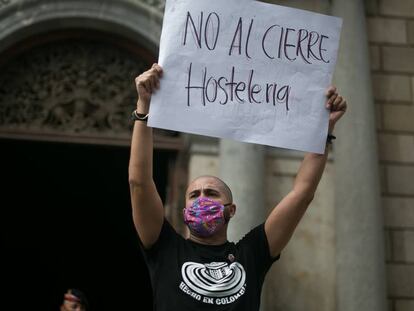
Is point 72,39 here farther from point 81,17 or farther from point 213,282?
point 213,282

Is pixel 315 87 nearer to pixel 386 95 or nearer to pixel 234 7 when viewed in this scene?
pixel 234 7

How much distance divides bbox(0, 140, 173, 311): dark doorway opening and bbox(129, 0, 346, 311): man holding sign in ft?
14.9

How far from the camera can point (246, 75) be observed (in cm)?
303

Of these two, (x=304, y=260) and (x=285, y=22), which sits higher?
(x=285, y=22)

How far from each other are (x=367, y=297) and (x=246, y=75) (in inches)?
135

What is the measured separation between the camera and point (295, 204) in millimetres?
2893

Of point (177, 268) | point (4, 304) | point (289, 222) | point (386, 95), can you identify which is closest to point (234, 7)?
point (289, 222)

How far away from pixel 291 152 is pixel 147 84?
3826 millimetres

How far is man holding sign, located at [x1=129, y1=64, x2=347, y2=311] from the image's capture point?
2537 millimetres

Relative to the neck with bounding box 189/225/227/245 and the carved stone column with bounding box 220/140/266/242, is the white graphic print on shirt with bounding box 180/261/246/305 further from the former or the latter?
the carved stone column with bounding box 220/140/266/242

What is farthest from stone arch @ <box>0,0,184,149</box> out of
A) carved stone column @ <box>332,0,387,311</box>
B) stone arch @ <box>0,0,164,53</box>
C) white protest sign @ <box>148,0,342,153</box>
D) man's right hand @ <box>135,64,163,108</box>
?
man's right hand @ <box>135,64,163,108</box>

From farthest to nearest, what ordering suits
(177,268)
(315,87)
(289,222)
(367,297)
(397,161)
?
(397,161) → (367,297) → (315,87) → (289,222) → (177,268)

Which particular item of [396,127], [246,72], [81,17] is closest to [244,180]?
[396,127]

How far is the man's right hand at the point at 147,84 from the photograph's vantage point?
2.81 m
